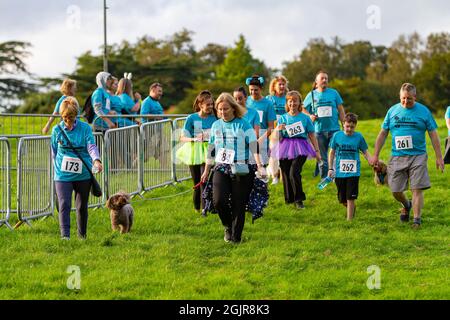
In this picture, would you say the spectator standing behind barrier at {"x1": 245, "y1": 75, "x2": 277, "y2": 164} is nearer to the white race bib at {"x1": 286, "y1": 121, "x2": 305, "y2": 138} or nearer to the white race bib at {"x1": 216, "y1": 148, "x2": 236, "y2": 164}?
the white race bib at {"x1": 286, "y1": 121, "x2": 305, "y2": 138}

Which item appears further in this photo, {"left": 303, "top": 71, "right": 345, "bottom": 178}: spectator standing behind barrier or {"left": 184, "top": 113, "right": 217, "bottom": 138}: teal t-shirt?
{"left": 303, "top": 71, "right": 345, "bottom": 178}: spectator standing behind barrier

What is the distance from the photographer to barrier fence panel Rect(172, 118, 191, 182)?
17406 millimetres

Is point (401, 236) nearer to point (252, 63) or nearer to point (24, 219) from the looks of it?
point (24, 219)

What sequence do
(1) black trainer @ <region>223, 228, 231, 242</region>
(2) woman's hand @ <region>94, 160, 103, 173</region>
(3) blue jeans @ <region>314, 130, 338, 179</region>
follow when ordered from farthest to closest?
(3) blue jeans @ <region>314, 130, 338, 179</region>, (1) black trainer @ <region>223, 228, 231, 242</region>, (2) woman's hand @ <region>94, 160, 103, 173</region>

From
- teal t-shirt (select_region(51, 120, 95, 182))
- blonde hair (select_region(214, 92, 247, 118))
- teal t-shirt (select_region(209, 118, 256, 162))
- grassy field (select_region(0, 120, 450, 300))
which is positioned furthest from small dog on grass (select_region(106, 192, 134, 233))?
blonde hair (select_region(214, 92, 247, 118))

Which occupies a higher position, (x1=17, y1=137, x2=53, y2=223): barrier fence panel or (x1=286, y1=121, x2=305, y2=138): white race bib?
(x1=286, y1=121, x2=305, y2=138): white race bib

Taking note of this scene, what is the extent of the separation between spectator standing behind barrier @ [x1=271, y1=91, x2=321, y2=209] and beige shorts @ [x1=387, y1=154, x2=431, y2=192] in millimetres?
1782

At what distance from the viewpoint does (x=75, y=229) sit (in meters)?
13.1

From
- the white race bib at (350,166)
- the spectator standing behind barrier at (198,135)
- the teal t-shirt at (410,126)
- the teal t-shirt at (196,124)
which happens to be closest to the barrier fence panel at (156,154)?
the spectator standing behind barrier at (198,135)

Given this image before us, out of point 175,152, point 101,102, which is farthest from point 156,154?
point 101,102

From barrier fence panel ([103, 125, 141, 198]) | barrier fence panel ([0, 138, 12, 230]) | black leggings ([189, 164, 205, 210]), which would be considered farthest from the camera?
barrier fence panel ([103, 125, 141, 198])

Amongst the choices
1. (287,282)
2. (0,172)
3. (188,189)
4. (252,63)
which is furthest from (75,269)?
(252,63)

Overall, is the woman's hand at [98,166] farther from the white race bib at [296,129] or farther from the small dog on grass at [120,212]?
the white race bib at [296,129]
